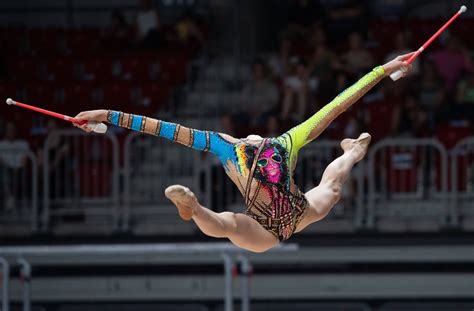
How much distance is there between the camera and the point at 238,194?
13.0 m

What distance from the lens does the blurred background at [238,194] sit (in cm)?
1276

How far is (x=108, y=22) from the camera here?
57.2 feet

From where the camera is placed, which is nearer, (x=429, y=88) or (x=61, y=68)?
(x=429, y=88)

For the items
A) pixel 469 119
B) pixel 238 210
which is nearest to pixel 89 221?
pixel 238 210

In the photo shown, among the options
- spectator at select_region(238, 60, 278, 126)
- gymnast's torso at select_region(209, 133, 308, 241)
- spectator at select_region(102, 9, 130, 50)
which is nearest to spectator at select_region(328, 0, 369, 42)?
spectator at select_region(238, 60, 278, 126)

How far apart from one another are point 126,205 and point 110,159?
741mm

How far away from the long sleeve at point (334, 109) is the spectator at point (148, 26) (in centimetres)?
696

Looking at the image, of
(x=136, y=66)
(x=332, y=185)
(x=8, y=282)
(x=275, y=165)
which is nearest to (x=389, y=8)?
(x=136, y=66)

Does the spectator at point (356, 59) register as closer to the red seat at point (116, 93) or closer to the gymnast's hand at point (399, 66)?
the red seat at point (116, 93)

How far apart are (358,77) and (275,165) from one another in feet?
18.6

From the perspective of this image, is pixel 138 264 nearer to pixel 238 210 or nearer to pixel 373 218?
pixel 238 210

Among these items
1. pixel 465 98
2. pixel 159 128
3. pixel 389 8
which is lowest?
pixel 159 128

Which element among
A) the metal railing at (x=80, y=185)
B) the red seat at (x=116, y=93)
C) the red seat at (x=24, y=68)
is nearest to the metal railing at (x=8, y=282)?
the metal railing at (x=80, y=185)

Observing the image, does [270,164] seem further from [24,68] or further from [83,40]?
[83,40]
